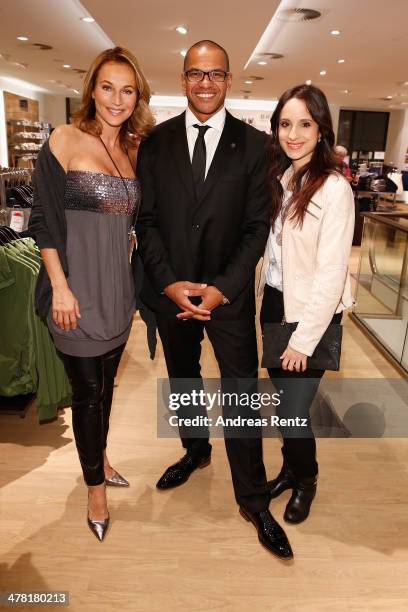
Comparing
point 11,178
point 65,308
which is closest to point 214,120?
point 65,308

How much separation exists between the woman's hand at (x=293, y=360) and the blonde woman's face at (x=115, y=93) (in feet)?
3.51

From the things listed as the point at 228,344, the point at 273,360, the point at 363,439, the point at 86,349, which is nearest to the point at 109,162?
the point at 86,349

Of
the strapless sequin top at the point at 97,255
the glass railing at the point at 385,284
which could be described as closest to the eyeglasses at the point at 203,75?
the strapless sequin top at the point at 97,255

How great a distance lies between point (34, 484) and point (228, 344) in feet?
3.93

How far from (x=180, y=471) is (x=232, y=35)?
707 centimetres

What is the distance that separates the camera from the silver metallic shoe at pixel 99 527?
1979 millimetres

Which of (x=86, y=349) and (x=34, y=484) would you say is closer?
(x=86, y=349)

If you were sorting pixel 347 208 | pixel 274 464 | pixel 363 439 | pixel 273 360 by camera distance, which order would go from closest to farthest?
1. pixel 347 208
2. pixel 273 360
3. pixel 274 464
4. pixel 363 439

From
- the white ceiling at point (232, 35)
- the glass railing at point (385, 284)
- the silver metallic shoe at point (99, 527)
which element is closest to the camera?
the silver metallic shoe at point (99, 527)

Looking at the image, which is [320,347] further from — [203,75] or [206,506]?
[203,75]

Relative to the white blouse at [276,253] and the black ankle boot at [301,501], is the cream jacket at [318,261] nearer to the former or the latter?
the white blouse at [276,253]

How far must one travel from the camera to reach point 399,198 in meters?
15.6

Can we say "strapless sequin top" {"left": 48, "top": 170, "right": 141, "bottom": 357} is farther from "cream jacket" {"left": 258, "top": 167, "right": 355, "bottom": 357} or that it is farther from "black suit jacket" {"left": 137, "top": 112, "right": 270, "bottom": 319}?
"cream jacket" {"left": 258, "top": 167, "right": 355, "bottom": 357}

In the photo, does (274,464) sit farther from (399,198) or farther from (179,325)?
(399,198)
